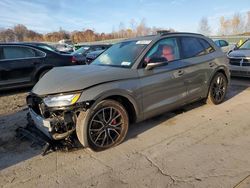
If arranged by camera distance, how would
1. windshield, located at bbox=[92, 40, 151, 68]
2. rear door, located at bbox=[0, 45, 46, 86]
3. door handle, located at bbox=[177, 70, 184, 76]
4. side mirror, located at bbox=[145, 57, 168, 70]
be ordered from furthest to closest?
rear door, located at bbox=[0, 45, 46, 86]
door handle, located at bbox=[177, 70, 184, 76]
windshield, located at bbox=[92, 40, 151, 68]
side mirror, located at bbox=[145, 57, 168, 70]

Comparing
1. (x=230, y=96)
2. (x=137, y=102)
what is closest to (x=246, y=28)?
(x=230, y=96)

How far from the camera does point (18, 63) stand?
7.68m

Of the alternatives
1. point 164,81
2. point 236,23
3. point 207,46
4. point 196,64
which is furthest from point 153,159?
point 236,23

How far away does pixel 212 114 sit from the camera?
17.0 ft

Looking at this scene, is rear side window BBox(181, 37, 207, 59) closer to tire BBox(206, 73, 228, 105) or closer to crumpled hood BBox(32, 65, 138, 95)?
tire BBox(206, 73, 228, 105)

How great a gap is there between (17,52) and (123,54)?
4.61 metres

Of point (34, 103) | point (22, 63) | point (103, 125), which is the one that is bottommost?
point (103, 125)

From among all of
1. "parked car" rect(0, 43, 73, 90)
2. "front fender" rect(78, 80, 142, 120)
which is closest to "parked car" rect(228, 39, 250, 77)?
"front fender" rect(78, 80, 142, 120)

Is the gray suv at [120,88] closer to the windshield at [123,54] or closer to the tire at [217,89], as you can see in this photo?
the windshield at [123,54]

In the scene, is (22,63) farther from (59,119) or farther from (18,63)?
(59,119)

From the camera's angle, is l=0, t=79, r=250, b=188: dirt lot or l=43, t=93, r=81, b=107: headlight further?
l=43, t=93, r=81, b=107: headlight

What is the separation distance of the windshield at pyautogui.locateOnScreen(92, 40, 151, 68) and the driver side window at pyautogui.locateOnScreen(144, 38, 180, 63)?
0.17 m

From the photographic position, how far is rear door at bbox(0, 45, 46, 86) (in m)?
7.48

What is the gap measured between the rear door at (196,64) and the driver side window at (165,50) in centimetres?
20
